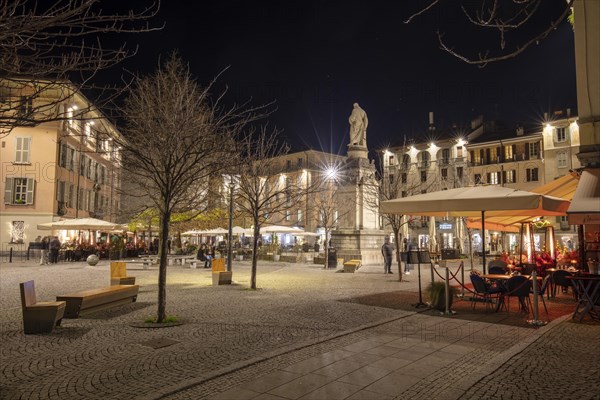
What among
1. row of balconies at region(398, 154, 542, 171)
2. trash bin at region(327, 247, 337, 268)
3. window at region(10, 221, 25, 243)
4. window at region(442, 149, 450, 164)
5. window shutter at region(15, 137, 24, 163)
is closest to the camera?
trash bin at region(327, 247, 337, 268)

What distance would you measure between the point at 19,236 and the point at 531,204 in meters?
39.2

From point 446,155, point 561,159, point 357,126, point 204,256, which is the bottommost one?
point 204,256

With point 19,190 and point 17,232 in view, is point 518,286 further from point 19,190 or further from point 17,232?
point 19,190

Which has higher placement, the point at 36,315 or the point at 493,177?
the point at 493,177

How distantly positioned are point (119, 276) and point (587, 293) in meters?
12.8

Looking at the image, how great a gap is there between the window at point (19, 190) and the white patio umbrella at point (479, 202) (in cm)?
3611

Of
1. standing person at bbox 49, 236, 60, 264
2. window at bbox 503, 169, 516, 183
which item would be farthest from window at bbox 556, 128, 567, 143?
standing person at bbox 49, 236, 60, 264

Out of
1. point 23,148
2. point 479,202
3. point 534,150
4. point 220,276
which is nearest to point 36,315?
point 220,276

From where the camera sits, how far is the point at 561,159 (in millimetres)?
52594

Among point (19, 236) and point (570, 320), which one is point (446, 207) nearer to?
point (570, 320)

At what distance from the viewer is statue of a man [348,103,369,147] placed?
2869 cm

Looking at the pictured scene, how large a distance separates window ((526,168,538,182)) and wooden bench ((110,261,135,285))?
52.9 metres

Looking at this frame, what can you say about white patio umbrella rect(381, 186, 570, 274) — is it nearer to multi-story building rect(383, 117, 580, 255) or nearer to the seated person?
the seated person

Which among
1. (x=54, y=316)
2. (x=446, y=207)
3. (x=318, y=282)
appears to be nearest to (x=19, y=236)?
(x=318, y=282)
